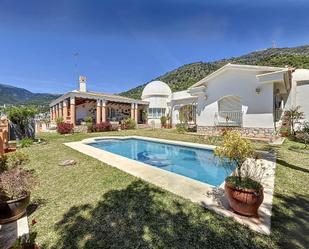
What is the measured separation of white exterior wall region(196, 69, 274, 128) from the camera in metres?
16.4

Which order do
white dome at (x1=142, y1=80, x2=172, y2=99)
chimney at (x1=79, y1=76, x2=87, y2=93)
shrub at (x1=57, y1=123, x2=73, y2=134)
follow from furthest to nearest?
white dome at (x1=142, y1=80, x2=172, y2=99), chimney at (x1=79, y1=76, x2=87, y2=93), shrub at (x1=57, y1=123, x2=73, y2=134)

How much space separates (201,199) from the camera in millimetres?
5102

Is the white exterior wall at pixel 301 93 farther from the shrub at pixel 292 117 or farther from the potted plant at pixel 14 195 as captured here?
the potted plant at pixel 14 195

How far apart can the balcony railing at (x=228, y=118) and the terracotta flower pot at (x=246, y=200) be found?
52.6 ft

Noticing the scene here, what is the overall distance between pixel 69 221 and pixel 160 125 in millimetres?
29833

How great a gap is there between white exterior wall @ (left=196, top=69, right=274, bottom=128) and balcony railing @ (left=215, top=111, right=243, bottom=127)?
0.54 meters

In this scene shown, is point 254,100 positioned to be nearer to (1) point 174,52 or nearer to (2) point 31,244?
(2) point 31,244

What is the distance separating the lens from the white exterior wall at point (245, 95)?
1641 cm

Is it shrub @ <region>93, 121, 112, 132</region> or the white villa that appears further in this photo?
shrub @ <region>93, 121, 112, 132</region>

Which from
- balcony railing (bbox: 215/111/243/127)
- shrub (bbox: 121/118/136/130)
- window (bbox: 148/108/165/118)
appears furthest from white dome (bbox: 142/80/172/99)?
balcony railing (bbox: 215/111/243/127)

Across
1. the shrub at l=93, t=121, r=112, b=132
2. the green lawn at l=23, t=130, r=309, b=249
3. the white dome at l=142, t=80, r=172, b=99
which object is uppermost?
the white dome at l=142, t=80, r=172, b=99

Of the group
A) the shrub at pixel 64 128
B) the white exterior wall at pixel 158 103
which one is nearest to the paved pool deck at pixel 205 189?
the shrub at pixel 64 128

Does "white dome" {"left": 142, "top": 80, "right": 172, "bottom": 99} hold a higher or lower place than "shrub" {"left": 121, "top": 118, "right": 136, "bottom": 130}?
higher

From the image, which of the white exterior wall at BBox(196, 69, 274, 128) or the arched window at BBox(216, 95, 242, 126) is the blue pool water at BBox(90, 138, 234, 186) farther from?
the arched window at BBox(216, 95, 242, 126)
